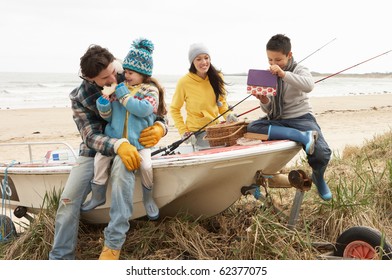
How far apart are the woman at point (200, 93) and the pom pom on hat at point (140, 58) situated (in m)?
1.15

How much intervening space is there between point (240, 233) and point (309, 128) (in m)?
1.01

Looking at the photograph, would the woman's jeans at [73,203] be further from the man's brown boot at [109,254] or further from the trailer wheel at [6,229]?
the trailer wheel at [6,229]

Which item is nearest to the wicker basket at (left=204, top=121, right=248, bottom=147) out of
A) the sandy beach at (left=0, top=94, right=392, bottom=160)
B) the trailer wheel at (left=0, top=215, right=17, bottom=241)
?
the trailer wheel at (left=0, top=215, right=17, bottom=241)

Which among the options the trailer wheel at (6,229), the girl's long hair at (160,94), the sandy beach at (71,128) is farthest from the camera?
the sandy beach at (71,128)

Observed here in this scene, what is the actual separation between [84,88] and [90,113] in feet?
0.61

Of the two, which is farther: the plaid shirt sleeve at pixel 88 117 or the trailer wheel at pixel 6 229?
the trailer wheel at pixel 6 229

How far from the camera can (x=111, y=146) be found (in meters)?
3.15

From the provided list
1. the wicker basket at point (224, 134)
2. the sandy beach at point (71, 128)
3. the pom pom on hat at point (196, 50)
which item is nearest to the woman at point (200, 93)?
the pom pom on hat at point (196, 50)

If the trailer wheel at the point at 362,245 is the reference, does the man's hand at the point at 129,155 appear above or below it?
above

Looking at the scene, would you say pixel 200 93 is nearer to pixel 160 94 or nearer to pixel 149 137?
pixel 160 94

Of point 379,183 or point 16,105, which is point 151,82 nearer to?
point 379,183

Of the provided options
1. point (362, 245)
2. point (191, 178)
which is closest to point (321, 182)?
point (362, 245)

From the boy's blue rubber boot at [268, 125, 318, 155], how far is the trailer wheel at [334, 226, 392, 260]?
64 centimetres

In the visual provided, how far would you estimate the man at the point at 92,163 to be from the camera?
10.2ft
